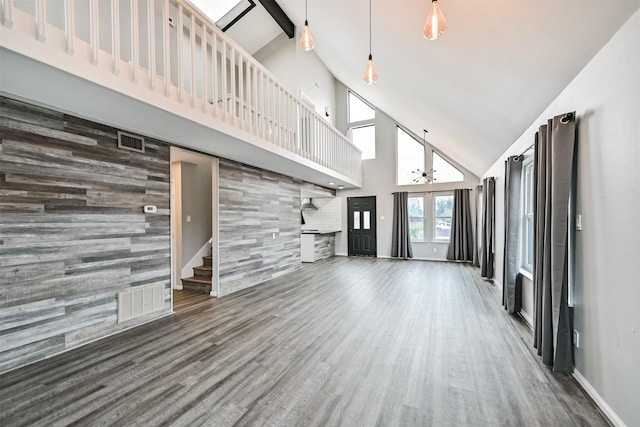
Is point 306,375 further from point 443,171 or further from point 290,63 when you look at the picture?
point 443,171

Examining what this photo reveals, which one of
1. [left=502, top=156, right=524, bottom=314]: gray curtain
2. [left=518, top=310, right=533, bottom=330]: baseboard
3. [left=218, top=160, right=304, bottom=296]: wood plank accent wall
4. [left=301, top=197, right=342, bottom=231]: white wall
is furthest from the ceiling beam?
[left=518, top=310, right=533, bottom=330]: baseboard

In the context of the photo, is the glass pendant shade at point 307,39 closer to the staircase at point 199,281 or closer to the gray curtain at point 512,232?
the gray curtain at point 512,232

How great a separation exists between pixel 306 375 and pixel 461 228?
7008 mm

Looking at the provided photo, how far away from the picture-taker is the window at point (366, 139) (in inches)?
358

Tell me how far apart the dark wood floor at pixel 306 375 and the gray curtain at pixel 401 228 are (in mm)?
4597

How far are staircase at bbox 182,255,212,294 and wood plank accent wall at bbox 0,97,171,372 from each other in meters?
1.32

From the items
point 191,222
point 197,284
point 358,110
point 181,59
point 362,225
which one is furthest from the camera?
point 358,110

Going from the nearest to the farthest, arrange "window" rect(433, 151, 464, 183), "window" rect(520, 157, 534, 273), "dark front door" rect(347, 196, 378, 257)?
"window" rect(520, 157, 534, 273) → "window" rect(433, 151, 464, 183) → "dark front door" rect(347, 196, 378, 257)

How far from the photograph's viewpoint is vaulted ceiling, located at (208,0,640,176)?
163 centimetres

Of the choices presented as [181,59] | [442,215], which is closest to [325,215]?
[442,215]

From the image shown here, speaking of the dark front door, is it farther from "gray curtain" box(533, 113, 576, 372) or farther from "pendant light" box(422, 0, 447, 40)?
"pendant light" box(422, 0, 447, 40)

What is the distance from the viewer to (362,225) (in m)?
9.05

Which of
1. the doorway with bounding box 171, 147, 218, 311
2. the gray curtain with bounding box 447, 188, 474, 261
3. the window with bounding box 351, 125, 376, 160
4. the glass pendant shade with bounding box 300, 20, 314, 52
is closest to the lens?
the glass pendant shade with bounding box 300, 20, 314, 52

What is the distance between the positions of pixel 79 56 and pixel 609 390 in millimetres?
4162
